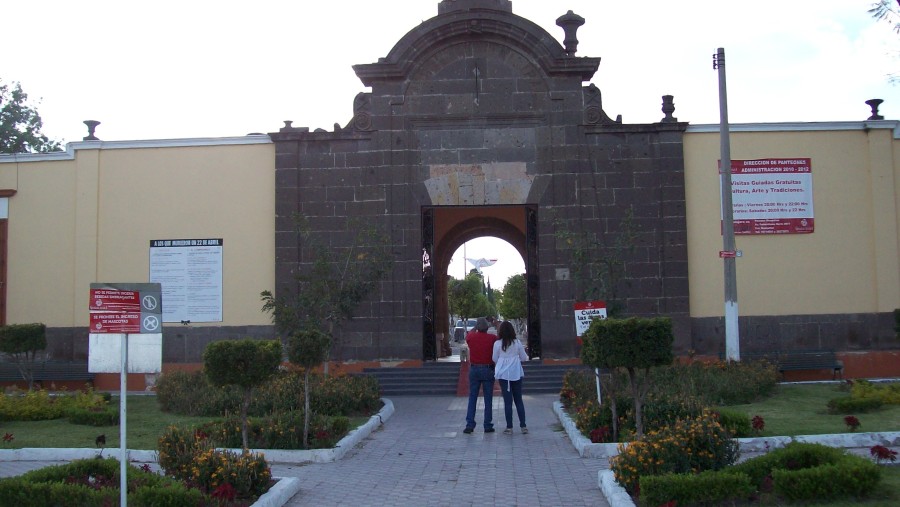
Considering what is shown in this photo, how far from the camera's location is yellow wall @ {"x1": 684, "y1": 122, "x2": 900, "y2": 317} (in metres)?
19.5

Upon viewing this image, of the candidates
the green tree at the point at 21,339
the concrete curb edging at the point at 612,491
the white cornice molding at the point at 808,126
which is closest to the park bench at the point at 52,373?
the green tree at the point at 21,339

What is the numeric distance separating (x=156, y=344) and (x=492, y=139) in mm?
13371

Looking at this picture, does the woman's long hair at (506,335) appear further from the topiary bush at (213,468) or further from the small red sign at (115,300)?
the small red sign at (115,300)

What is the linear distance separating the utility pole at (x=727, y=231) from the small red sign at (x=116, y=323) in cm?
1319

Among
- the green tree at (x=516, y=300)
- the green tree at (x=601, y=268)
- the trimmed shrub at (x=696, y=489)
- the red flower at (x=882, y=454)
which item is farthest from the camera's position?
the green tree at (x=516, y=300)

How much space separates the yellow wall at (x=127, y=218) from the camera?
65.6 ft

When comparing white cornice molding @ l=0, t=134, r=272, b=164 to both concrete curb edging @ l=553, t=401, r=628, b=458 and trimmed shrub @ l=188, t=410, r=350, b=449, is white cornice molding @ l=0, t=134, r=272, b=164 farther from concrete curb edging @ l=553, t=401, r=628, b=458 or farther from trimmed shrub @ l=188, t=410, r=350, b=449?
concrete curb edging @ l=553, t=401, r=628, b=458

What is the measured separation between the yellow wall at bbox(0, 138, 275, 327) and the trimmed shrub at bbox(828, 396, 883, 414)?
39.6 feet

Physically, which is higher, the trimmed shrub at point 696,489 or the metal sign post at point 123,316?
the metal sign post at point 123,316

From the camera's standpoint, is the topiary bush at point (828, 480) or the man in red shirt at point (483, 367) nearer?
the topiary bush at point (828, 480)

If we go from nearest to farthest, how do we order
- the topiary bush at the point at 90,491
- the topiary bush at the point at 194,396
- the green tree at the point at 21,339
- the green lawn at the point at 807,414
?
the topiary bush at the point at 90,491, the green lawn at the point at 807,414, the topiary bush at the point at 194,396, the green tree at the point at 21,339

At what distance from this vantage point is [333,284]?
55.6ft

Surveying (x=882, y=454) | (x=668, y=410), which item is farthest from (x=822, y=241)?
(x=882, y=454)

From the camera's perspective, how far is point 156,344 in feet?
24.2
